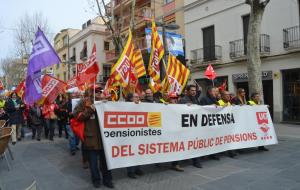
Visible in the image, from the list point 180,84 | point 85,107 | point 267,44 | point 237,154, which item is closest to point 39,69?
point 85,107

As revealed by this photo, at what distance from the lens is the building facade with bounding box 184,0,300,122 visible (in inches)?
595

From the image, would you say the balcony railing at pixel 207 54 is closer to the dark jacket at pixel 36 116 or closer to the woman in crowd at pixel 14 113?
the dark jacket at pixel 36 116

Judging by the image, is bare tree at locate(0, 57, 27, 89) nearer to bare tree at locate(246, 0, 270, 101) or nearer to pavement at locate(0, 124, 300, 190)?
bare tree at locate(246, 0, 270, 101)

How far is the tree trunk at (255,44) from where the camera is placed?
11342mm

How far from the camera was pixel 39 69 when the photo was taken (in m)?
7.02

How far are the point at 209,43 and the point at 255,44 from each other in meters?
8.42

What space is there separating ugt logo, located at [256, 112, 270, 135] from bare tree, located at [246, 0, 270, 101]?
395 cm

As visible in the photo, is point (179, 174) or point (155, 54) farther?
point (155, 54)

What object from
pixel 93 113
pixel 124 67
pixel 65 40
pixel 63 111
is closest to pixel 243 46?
pixel 63 111

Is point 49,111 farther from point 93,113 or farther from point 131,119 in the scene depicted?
point 93,113

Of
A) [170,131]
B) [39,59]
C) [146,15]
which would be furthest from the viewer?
[146,15]

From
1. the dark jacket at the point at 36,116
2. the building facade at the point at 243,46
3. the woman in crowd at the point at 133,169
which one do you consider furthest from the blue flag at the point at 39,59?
the building facade at the point at 243,46

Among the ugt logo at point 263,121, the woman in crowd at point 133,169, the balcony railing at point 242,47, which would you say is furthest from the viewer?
the balcony railing at point 242,47

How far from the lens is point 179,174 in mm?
5891
